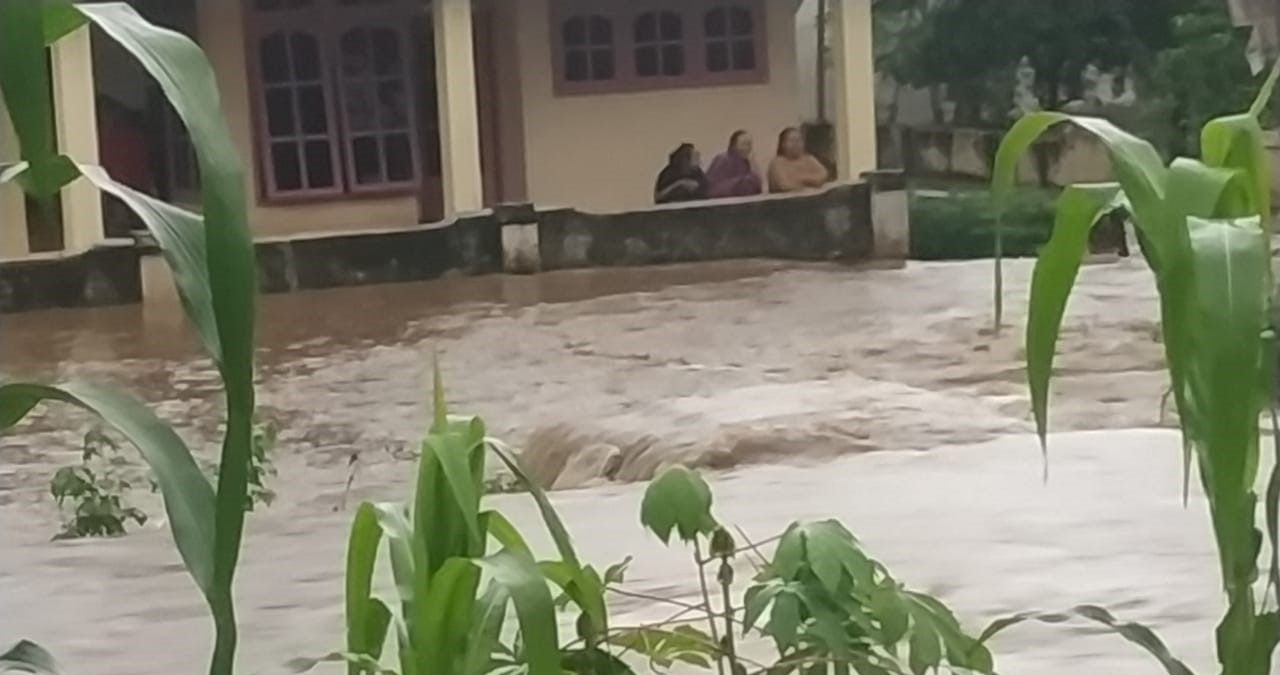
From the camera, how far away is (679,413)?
0.72m

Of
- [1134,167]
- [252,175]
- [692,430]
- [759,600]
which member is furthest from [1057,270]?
[252,175]

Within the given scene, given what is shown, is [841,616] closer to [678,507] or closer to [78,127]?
[678,507]

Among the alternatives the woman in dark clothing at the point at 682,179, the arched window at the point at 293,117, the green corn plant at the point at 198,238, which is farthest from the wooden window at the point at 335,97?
the green corn plant at the point at 198,238

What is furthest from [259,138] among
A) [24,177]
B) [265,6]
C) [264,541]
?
[24,177]

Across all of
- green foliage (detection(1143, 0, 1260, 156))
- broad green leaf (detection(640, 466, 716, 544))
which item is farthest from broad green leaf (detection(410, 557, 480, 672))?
green foliage (detection(1143, 0, 1260, 156))

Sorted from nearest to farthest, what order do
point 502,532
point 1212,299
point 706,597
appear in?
1. point 1212,299
2. point 502,532
3. point 706,597

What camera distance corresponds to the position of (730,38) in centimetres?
73

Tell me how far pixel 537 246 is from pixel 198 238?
359mm

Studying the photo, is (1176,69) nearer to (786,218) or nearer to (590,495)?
(786,218)

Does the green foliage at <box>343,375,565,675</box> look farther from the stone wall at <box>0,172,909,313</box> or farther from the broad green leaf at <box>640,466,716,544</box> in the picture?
the stone wall at <box>0,172,909,313</box>

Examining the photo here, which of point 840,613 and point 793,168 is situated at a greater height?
point 793,168

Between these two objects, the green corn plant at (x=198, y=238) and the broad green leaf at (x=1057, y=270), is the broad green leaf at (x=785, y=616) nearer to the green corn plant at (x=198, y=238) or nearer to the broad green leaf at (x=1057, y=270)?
the broad green leaf at (x=1057, y=270)

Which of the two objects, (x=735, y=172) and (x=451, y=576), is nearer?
(x=451, y=576)

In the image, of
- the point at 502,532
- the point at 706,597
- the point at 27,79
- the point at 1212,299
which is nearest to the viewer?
the point at 27,79
